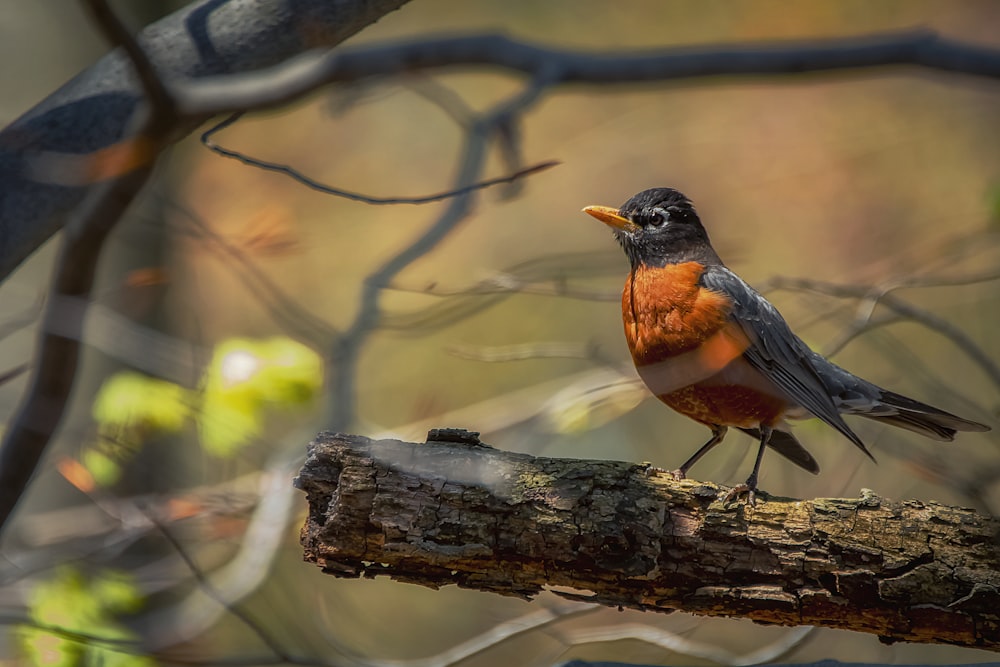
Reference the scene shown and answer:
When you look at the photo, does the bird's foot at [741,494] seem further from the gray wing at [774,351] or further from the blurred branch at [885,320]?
the blurred branch at [885,320]

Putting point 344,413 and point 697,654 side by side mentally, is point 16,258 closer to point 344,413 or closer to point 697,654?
point 344,413

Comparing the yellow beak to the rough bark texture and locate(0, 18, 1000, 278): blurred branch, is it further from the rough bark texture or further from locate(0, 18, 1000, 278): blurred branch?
the rough bark texture

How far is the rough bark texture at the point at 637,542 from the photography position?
7.43 ft

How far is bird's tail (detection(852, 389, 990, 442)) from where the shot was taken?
343cm

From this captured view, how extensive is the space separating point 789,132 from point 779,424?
738 centimetres

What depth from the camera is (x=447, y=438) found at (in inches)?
96.8

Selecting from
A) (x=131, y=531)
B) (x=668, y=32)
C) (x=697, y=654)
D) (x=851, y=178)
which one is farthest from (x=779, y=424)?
(x=668, y=32)

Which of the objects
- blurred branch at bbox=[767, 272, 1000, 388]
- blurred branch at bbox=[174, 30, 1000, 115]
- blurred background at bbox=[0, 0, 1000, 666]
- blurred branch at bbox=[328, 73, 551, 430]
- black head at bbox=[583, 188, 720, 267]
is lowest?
blurred background at bbox=[0, 0, 1000, 666]

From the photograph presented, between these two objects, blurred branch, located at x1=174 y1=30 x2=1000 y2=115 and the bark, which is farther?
the bark

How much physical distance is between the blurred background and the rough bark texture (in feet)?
1.49

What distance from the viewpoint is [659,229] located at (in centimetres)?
380

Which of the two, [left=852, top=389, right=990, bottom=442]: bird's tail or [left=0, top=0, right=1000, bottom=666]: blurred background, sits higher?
[left=852, top=389, right=990, bottom=442]: bird's tail

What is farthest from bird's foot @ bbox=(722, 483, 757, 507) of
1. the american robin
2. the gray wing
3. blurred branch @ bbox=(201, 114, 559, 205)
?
blurred branch @ bbox=(201, 114, 559, 205)

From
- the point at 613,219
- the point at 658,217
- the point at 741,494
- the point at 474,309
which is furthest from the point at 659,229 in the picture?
the point at 741,494
